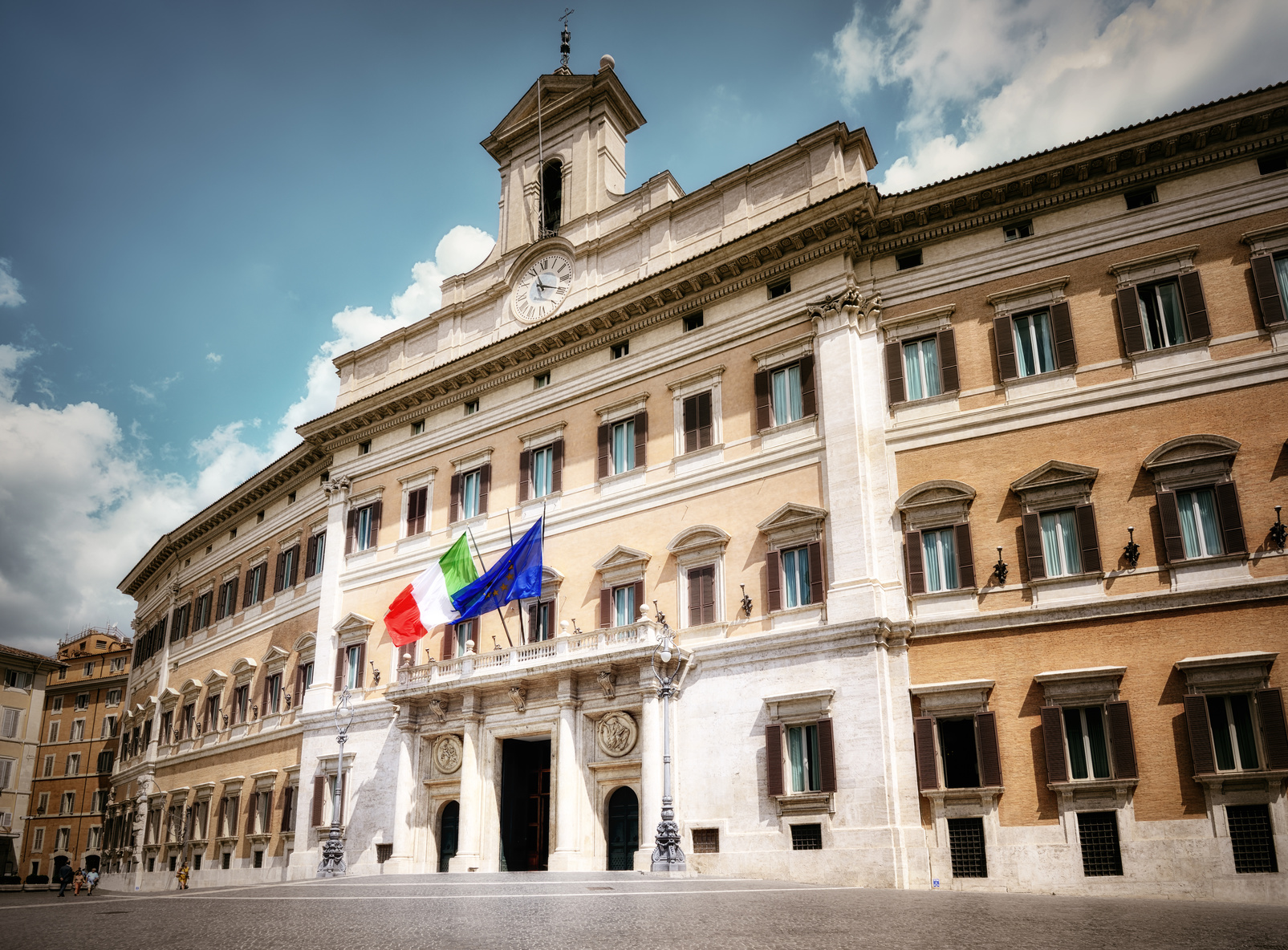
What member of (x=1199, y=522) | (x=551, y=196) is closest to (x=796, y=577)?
(x=1199, y=522)

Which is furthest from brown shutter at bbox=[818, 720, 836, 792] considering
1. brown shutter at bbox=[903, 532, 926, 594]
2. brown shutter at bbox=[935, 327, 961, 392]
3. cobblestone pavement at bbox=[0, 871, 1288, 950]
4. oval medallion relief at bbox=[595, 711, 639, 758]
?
brown shutter at bbox=[935, 327, 961, 392]

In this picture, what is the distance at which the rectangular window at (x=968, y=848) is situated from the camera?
63.5 ft

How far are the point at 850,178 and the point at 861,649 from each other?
11722mm

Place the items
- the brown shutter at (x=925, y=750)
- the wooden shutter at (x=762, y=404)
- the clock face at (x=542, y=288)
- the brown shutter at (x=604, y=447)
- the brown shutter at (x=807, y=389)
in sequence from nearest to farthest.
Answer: the brown shutter at (x=925, y=750) < the brown shutter at (x=807, y=389) < the wooden shutter at (x=762, y=404) < the brown shutter at (x=604, y=447) < the clock face at (x=542, y=288)

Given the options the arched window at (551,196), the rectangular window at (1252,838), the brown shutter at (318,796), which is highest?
the arched window at (551,196)

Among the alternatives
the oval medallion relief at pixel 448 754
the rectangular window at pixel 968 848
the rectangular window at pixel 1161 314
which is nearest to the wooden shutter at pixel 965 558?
the rectangular window at pixel 968 848

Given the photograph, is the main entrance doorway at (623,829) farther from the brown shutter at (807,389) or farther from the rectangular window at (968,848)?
the brown shutter at (807,389)

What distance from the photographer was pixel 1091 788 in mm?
18578

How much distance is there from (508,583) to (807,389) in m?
8.92

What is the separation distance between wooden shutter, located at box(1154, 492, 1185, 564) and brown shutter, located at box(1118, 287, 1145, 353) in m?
3.26

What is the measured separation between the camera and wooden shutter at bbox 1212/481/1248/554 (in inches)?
734

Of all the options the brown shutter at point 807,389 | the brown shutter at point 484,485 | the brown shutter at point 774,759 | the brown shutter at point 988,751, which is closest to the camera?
the brown shutter at point 988,751

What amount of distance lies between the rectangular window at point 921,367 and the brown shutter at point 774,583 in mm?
4906

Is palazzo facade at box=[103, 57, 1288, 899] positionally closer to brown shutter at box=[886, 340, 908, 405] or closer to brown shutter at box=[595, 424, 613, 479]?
brown shutter at box=[886, 340, 908, 405]
